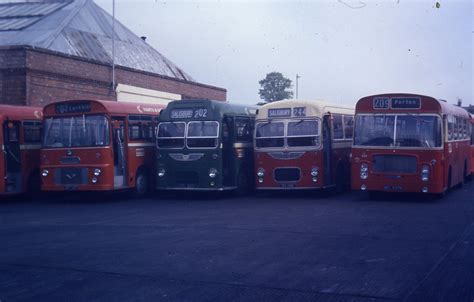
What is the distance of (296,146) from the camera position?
62.6ft

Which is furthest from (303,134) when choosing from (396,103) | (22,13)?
(22,13)

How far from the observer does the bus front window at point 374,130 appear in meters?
17.5

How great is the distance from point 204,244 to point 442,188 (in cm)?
900

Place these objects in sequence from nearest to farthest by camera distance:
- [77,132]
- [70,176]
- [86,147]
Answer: [86,147] < [70,176] < [77,132]

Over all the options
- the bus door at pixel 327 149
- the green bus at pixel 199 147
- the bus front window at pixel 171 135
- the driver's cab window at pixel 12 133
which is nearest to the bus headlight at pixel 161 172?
the green bus at pixel 199 147

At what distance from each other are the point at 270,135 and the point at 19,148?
25.3 ft

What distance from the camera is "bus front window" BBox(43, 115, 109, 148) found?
18.7 metres

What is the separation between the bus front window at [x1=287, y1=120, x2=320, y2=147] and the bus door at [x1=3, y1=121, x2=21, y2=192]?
827 centimetres

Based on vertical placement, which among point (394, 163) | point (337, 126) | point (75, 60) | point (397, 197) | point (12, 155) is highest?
point (75, 60)

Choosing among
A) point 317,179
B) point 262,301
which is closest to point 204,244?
point 262,301

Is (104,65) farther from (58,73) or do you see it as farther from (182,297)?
(182,297)

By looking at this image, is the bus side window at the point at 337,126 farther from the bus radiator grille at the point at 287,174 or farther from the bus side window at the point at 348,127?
the bus radiator grille at the point at 287,174

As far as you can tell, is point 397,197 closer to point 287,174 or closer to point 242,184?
point 287,174

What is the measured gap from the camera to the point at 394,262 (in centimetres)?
891
